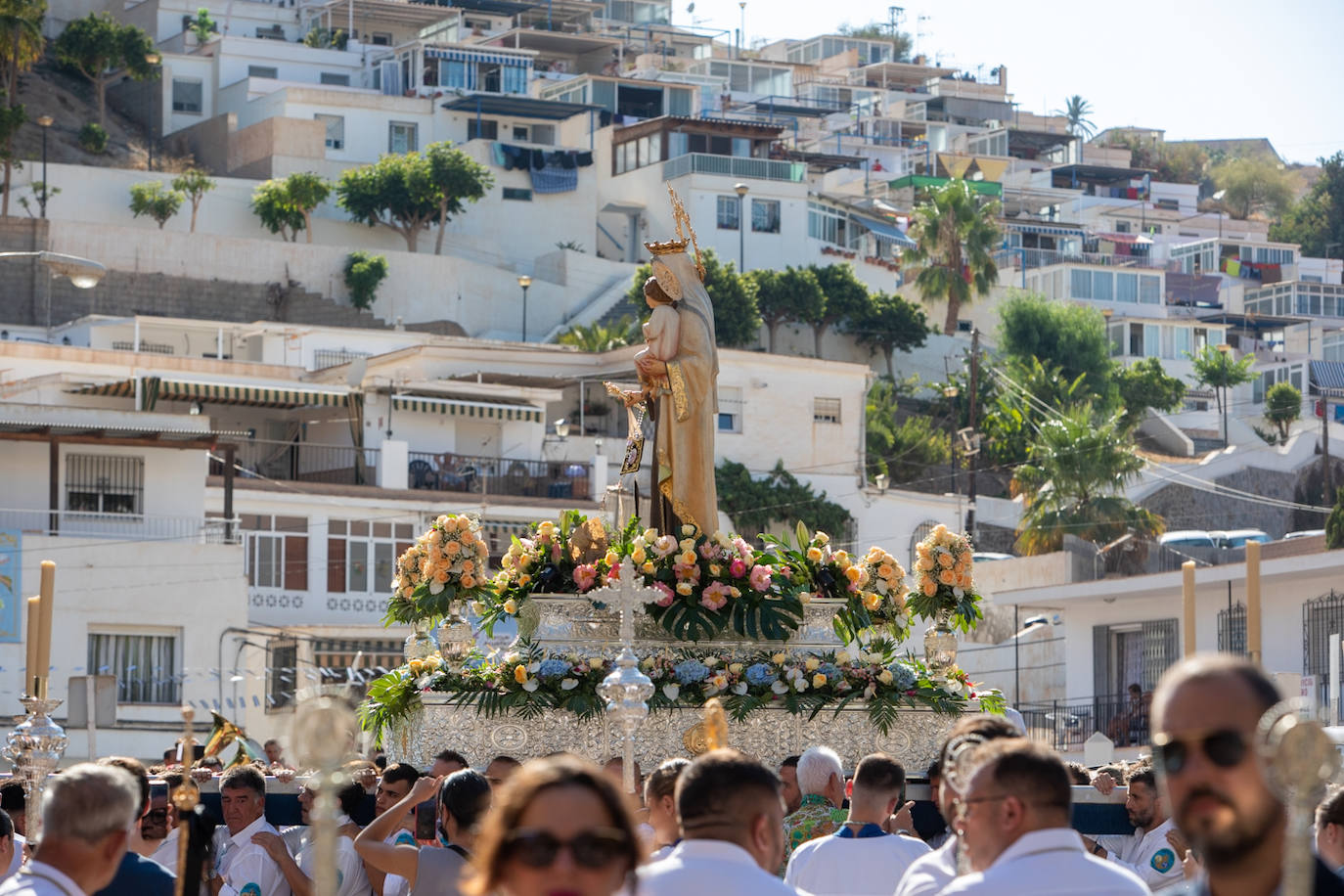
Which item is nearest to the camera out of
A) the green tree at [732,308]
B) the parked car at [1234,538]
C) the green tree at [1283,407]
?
the parked car at [1234,538]

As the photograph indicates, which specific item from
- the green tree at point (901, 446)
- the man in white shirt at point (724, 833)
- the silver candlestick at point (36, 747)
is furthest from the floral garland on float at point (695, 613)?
the green tree at point (901, 446)

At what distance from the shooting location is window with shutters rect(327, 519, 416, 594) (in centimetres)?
4438

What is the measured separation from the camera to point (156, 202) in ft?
219

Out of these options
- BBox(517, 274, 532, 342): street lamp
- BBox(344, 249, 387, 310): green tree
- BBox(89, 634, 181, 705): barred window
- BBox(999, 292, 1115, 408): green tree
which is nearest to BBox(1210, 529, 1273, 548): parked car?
BBox(89, 634, 181, 705): barred window

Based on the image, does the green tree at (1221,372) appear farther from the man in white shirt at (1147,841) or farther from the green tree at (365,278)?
the man in white shirt at (1147,841)

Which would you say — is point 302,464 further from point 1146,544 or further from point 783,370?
point 1146,544

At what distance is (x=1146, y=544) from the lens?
130 feet

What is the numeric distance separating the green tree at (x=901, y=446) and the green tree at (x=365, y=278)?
49.1ft

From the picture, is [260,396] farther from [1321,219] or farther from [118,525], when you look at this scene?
[1321,219]

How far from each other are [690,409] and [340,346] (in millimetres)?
43812

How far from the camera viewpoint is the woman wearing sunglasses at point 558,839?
4.63 metres

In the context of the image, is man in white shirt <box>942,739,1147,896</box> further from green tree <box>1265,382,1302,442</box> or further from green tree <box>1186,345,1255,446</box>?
green tree <box>1186,345,1255,446</box>

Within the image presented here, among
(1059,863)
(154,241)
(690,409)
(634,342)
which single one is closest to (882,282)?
(634,342)

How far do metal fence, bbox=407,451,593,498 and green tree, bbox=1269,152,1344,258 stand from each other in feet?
221
